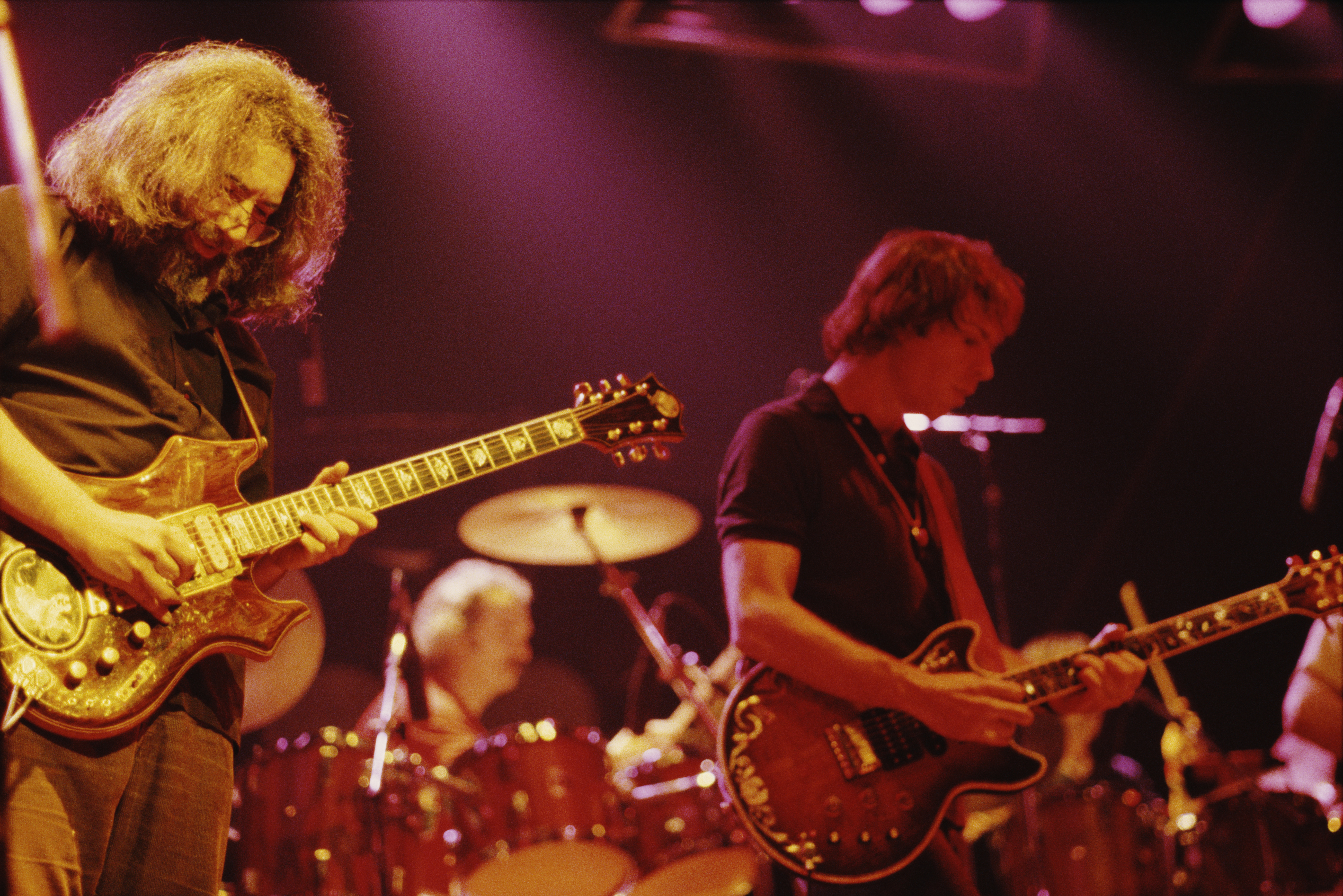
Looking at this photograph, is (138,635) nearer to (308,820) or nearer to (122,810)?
(122,810)

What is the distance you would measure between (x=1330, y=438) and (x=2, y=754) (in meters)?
5.56

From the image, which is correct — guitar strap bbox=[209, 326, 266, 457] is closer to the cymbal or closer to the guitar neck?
the guitar neck

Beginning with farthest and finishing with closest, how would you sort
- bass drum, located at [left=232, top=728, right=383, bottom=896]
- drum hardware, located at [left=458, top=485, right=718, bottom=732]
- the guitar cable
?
1. drum hardware, located at [left=458, top=485, right=718, bottom=732]
2. bass drum, located at [left=232, top=728, right=383, bottom=896]
3. the guitar cable

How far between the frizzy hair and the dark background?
2.91m

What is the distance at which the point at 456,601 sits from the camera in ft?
21.0

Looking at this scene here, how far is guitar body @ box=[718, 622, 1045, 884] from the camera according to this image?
9.07ft

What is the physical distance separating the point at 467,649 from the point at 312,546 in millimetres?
3801

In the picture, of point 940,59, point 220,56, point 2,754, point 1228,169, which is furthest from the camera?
point 1228,169

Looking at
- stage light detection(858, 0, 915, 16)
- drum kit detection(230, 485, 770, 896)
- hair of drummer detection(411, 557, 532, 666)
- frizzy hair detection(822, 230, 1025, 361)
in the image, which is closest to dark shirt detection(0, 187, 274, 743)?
frizzy hair detection(822, 230, 1025, 361)

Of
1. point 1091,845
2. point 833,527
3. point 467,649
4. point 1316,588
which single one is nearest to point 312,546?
point 833,527

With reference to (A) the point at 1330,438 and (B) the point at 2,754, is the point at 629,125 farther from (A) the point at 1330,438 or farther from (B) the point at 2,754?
(B) the point at 2,754

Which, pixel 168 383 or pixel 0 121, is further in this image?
pixel 0 121

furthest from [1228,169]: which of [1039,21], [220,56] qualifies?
[220,56]

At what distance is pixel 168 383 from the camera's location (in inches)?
96.1
